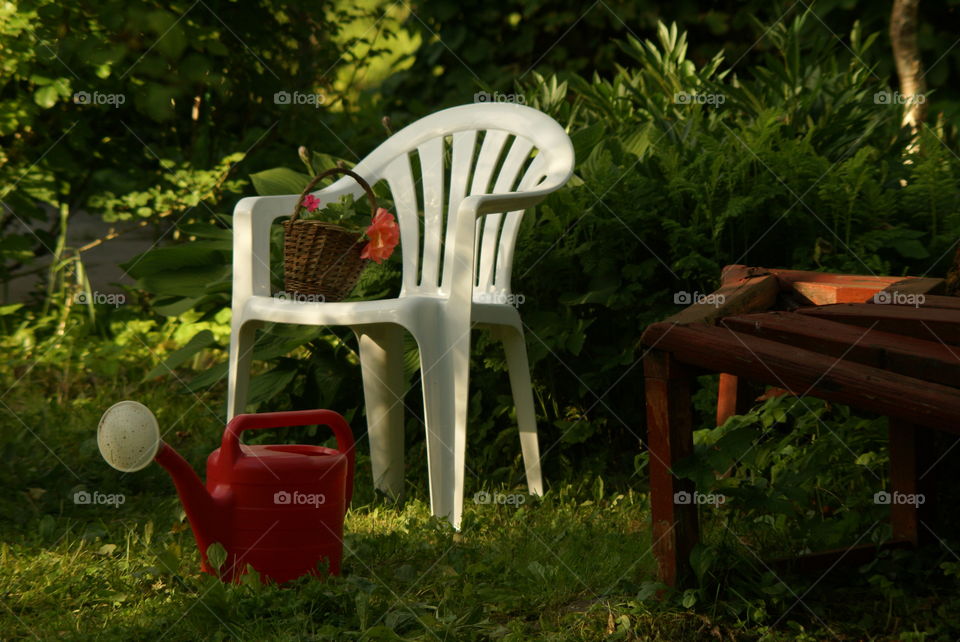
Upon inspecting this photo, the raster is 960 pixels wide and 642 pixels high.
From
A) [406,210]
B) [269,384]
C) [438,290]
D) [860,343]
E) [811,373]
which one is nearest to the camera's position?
[811,373]

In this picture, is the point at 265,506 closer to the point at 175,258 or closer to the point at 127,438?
the point at 127,438

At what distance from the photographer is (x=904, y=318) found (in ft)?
5.60

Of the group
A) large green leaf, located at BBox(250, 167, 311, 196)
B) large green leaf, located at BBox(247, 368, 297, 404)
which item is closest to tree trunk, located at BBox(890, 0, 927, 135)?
large green leaf, located at BBox(250, 167, 311, 196)

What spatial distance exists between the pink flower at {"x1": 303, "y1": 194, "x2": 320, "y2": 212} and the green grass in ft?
2.41

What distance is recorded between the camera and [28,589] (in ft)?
6.68

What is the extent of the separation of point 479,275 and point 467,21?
9.63 feet

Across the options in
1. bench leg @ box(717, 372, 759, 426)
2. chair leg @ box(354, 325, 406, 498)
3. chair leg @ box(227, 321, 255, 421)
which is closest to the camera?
bench leg @ box(717, 372, 759, 426)

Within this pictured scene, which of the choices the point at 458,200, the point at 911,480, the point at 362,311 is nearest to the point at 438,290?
the point at 458,200

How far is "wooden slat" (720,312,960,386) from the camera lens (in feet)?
5.06

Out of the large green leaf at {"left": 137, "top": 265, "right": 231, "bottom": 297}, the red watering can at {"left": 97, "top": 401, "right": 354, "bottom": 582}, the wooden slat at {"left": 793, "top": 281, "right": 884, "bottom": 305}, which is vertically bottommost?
the red watering can at {"left": 97, "top": 401, "right": 354, "bottom": 582}

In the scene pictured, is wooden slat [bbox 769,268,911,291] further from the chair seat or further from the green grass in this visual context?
the chair seat

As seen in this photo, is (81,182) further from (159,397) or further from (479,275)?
(479,275)

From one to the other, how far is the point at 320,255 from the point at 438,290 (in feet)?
1.21

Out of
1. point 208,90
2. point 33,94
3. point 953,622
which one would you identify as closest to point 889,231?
point 953,622
